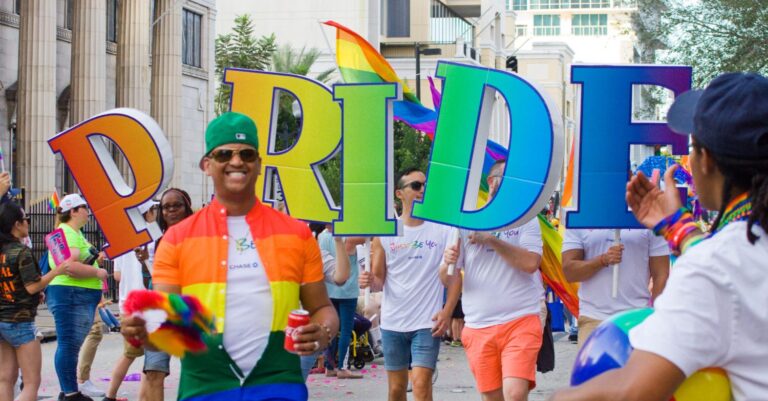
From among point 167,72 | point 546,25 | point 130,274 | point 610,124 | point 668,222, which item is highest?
point 546,25

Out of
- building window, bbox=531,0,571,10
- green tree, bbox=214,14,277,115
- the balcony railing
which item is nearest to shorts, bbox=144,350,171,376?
green tree, bbox=214,14,277,115

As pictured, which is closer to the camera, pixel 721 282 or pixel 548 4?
pixel 721 282

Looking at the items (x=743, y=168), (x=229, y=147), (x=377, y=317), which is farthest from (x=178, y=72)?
(x=743, y=168)

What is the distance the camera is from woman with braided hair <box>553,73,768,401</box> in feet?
8.48

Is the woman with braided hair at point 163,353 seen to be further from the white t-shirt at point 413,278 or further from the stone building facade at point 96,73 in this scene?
the stone building facade at point 96,73

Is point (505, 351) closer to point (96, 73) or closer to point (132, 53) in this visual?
point (96, 73)

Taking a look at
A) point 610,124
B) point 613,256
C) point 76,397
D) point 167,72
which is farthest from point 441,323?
point 167,72

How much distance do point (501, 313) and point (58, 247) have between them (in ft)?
14.8

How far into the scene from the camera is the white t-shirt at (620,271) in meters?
8.27

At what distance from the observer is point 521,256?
882 cm

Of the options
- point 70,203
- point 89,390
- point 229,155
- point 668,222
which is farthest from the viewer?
point 89,390

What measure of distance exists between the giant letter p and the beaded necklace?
6445mm

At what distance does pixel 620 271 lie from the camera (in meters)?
8.34

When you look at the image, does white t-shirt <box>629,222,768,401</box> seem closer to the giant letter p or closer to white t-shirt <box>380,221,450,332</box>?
the giant letter p
